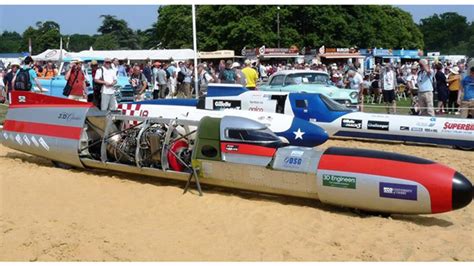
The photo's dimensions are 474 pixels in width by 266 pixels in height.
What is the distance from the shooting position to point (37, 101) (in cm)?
918

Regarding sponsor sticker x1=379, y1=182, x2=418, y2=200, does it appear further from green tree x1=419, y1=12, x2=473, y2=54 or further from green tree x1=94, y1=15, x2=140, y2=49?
green tree x1=94, y1=15, x2=140, y2=49

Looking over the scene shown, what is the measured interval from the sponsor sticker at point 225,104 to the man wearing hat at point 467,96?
16.7 ft

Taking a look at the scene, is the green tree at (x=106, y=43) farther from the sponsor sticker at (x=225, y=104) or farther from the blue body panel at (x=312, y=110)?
the blue body panel at (x=312, y=110)

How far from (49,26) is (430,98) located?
10894 cm

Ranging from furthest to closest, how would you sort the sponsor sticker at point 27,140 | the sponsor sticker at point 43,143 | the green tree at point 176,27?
the green tree at point 176,27 → the sponsor sticker at point 27,140 → the sponsor sticker at point 43,143

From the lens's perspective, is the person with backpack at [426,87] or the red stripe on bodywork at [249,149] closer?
the red stripe on bodywork at [249,149]

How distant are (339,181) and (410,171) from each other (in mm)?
828

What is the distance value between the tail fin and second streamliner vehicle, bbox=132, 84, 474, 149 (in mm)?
2897

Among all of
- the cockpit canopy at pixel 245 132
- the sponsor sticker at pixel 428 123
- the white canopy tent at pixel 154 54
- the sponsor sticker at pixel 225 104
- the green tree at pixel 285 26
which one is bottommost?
the sponsor sticker at pixel 428 123

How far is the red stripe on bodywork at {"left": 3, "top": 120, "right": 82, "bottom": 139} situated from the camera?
8535mm

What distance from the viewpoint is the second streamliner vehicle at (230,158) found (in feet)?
19.3

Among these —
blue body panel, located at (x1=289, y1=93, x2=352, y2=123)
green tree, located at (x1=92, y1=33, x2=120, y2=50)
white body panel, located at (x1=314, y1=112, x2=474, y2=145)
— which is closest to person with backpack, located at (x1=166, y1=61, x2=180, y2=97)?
blue body panel, located at (x1=289, y1=93, x2=352, y2=123)

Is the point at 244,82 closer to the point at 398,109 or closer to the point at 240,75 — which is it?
the point at 240,75

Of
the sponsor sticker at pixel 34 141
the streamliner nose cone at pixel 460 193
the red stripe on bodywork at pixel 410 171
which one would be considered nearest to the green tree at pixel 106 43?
the sponsor sticker at pixel 34 141
